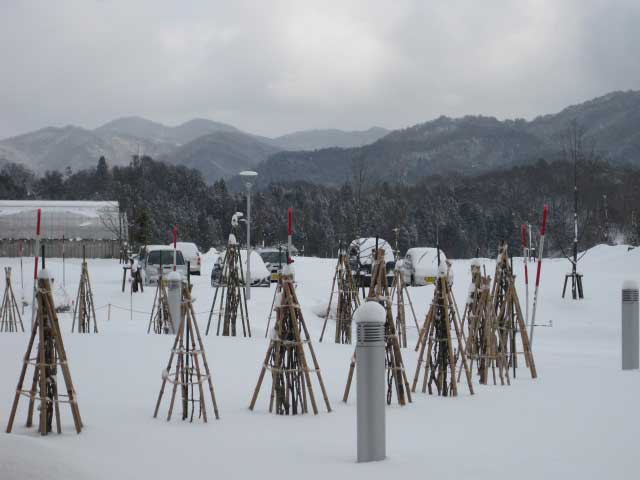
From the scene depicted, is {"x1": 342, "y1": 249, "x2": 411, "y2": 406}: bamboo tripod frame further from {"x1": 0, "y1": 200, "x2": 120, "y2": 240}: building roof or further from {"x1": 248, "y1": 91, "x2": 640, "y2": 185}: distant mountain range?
{"x1": 248, "y1": 91, "x2": 640, "y2": 185}: distant mountain range

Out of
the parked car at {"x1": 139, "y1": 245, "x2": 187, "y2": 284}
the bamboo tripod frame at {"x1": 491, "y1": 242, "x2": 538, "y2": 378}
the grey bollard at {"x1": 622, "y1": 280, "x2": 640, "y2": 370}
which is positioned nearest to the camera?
the bamboo tripod frame at {"x1": 491, "y1": 242, "x2": 538, "y2": 378}

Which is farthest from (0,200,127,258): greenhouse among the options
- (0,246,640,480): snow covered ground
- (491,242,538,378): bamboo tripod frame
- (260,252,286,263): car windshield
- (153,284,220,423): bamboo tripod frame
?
(153,284,220,423): bamboo tripod frame

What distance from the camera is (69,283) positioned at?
2833 centimetres

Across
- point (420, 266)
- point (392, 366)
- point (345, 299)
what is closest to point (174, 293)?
point (345, 299)

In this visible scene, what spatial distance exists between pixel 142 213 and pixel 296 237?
2741 cm

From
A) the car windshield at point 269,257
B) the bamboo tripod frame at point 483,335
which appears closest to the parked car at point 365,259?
the car windshield at point 269,257

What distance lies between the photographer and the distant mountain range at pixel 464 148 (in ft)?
390

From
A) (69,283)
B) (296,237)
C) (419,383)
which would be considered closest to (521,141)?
(296,237)

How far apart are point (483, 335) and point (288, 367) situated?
3480 millimetres

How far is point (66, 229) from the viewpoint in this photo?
51625 mm

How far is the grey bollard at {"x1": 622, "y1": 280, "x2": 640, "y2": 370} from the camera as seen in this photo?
11.0m

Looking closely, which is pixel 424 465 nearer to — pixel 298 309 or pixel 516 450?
pixel 516 450

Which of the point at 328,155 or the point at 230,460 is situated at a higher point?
the point at 328,155

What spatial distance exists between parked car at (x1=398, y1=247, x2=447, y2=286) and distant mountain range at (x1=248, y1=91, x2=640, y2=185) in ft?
264
